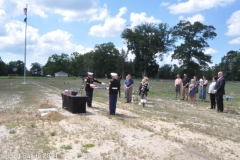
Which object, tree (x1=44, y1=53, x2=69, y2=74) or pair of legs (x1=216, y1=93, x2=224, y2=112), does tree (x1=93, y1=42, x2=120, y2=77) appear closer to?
tree (x1=44, y1=53, x2=69, y2=74)

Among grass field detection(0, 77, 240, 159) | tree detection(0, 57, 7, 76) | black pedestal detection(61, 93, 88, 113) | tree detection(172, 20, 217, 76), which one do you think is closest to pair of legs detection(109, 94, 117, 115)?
grass field detection(0, 77, 240, 159)

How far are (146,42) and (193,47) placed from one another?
45.1 ft

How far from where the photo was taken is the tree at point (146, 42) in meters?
73.4

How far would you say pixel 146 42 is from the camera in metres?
72.9

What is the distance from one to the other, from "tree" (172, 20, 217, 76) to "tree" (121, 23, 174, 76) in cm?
581

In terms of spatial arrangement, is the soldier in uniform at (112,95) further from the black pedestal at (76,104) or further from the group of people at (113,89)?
the black pedestal at (76,104)

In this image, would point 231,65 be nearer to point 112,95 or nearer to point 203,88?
point 203,88

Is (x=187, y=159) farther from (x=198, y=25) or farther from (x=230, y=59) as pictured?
(x=230, y=59)

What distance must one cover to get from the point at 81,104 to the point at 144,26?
69.4m

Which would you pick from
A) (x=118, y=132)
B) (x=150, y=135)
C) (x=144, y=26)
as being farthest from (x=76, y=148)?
(x=144, y=26)

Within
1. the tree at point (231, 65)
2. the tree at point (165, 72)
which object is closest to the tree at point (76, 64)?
the tree at point (165, 72)

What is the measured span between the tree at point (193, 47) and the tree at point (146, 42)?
581 cm

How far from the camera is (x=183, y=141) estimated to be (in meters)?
6.57

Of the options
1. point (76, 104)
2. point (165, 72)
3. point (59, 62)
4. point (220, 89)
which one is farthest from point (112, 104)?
point (59, 62)
